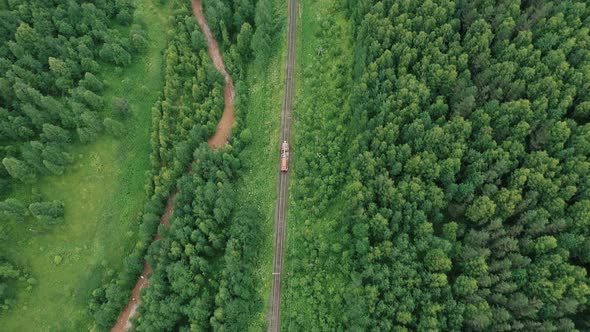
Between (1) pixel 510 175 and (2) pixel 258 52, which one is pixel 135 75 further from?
(1) pixel 510 175

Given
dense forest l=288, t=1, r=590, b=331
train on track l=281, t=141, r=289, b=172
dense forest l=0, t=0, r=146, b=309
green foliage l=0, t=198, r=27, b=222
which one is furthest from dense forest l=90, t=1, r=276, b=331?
green foliage l=0, t=198, r=27, b=222

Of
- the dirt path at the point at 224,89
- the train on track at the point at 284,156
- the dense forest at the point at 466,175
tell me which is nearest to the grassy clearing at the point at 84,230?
the dirt path at the point at 224,89

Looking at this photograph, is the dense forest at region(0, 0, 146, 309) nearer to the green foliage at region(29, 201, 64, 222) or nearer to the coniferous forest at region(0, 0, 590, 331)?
the green foliage at region(29, 201, 64, 222)

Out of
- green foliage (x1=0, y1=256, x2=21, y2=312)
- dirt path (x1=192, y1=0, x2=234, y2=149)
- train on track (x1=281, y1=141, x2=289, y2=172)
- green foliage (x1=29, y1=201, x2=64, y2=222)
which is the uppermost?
dirt path (x1=192, y1=0, x2=234, y2=149)

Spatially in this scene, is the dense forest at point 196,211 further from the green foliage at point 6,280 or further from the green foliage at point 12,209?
the green foliage at point 12,209

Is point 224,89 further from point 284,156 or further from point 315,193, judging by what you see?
point 315,193

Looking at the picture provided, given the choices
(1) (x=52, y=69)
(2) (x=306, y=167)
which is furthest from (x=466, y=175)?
(1) (x=52, y=69)

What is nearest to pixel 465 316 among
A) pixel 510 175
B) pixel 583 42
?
pixel 510 175
